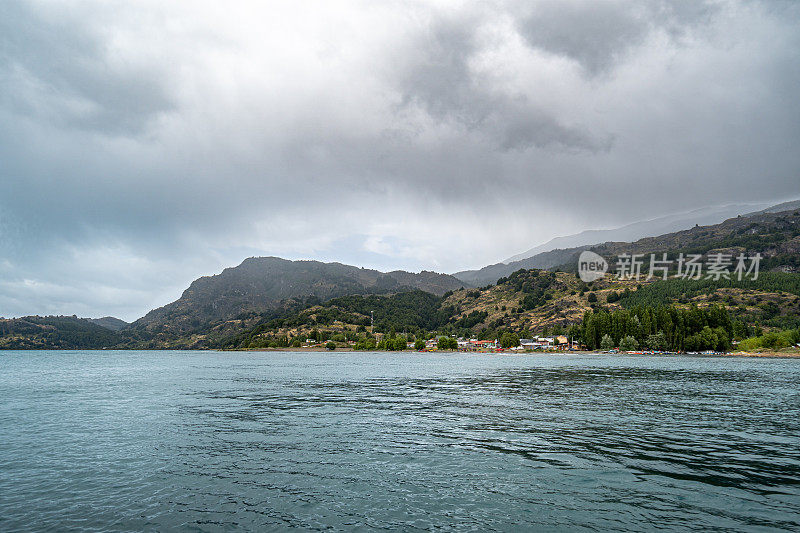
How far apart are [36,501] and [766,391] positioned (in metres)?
83.8

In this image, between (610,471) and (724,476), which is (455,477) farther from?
(724,476)

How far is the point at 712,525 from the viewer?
59.2 ft

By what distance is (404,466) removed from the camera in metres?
27.1

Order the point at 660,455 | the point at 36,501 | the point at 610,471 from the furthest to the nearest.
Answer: the point at 660,455
the point at 610,471
the point at 36,501

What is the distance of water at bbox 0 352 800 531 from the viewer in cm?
1925

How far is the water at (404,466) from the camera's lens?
1925cm

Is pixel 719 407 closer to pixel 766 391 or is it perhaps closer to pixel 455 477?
pixel 766 391

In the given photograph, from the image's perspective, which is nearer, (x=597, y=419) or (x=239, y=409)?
(x=597, y=419)

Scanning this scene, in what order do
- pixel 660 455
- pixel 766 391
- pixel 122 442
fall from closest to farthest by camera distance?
pixel 660 455 → pixel 122 442 → pixel 766 391

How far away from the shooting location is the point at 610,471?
25.6 metres

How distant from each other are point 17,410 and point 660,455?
6425 centimetres

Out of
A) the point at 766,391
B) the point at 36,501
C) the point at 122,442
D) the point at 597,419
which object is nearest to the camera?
the point at 36,501

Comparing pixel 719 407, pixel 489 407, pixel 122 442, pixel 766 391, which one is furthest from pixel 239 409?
pixel 766 391

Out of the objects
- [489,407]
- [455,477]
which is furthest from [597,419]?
[455,477]
